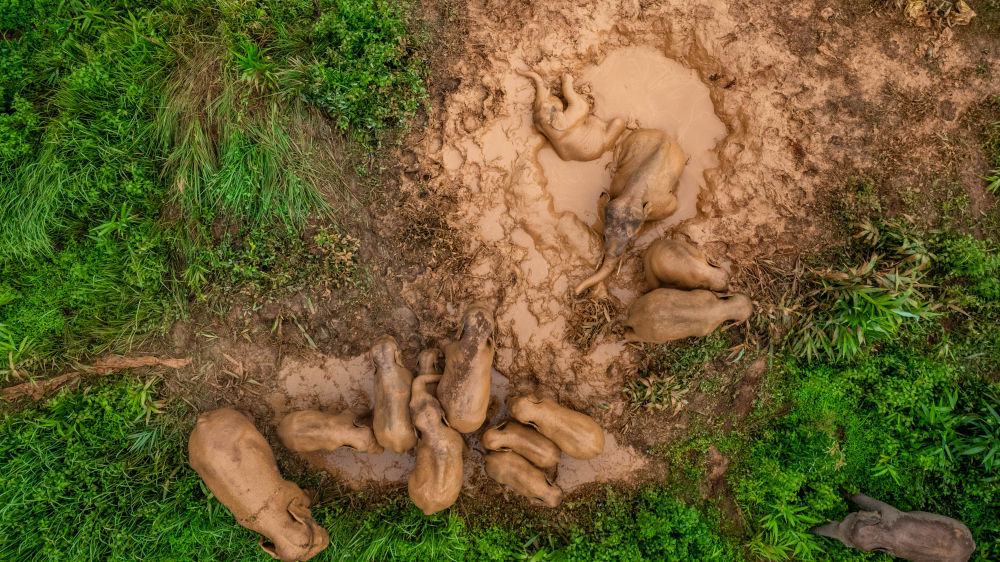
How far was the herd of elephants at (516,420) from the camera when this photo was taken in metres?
5.11

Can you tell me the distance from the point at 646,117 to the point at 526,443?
3731mm

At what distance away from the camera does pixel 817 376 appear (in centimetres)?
561

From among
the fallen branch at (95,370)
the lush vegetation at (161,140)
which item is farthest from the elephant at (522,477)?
the fallen branch at (95,370)

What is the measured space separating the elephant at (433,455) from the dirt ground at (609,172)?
1.66ft

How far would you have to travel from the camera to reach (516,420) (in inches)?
218

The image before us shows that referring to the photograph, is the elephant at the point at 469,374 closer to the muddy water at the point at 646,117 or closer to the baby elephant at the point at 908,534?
the muddy water at the point at 646,117

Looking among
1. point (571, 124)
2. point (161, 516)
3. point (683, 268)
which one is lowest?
point (161, 516)

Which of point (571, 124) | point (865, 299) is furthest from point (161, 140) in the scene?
point (865, 299)

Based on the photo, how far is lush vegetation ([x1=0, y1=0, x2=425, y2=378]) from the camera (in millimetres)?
5504

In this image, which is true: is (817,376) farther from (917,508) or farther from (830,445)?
(917,508)

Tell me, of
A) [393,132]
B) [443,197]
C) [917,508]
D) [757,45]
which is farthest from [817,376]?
[393,132]

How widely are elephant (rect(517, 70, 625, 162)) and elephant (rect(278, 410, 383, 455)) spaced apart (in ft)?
12.0

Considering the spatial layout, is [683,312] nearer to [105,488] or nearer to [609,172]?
[609,172]

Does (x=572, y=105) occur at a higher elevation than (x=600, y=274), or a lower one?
higher
